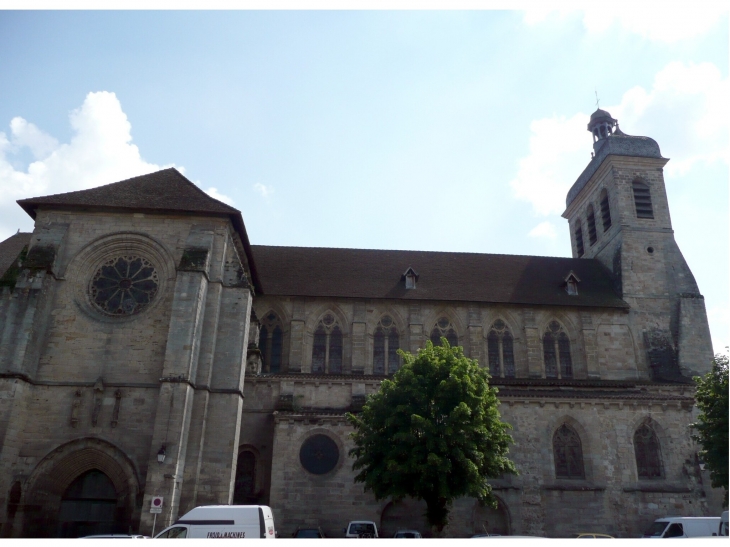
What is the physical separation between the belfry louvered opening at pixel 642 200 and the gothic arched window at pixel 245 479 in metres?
25.1

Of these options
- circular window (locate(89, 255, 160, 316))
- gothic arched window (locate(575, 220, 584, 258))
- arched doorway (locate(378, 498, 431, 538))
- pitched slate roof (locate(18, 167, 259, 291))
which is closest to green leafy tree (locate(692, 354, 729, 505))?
arched doorway (locate(378, 498, 431, 538))

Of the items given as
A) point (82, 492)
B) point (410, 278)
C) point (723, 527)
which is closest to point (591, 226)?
point (410, 278)

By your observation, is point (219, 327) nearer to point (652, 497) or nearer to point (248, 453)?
point (248, 453)

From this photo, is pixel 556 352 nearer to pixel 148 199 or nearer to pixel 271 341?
pixel 271 341

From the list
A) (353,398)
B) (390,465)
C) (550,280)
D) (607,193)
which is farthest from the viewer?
(607,193)

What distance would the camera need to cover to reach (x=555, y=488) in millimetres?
23297

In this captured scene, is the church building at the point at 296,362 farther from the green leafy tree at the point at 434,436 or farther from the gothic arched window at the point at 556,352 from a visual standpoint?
the green leafy tree at the point at 434,436

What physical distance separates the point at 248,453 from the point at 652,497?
16.6 m

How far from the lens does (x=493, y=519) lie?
22.9 metres

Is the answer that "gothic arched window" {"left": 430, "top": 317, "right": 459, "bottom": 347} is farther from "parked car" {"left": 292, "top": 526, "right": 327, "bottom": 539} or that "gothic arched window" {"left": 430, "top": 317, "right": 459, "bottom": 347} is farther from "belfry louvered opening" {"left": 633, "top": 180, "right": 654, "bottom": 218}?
"belfry louvered opening" {"left": 633, "top": 180, "right": 654, "bottom": 218}

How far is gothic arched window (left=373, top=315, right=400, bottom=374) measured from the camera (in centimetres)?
Answer: 2788

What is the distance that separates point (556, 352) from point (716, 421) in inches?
410

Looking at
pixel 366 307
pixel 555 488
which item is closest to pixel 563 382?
pixel 555 488
